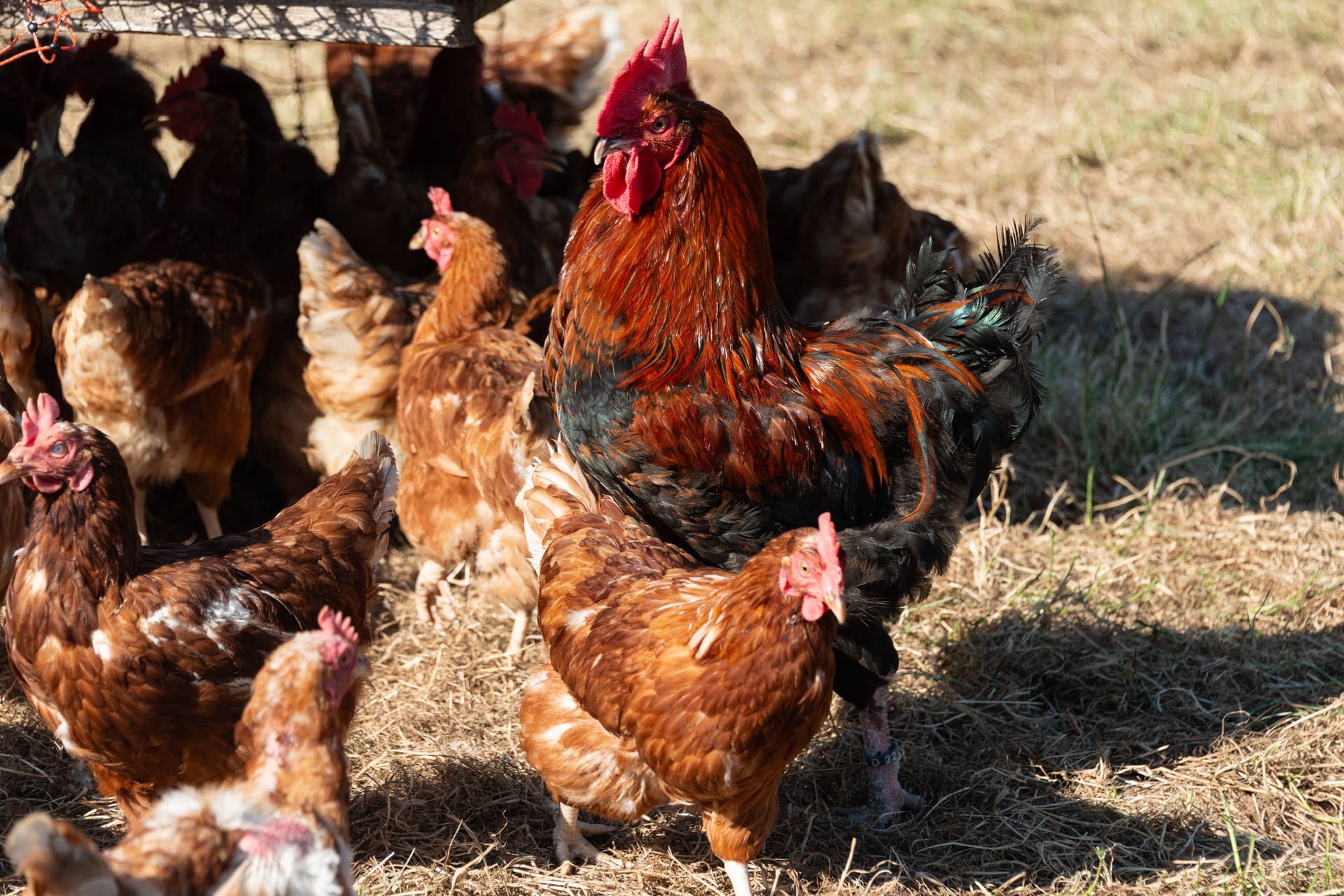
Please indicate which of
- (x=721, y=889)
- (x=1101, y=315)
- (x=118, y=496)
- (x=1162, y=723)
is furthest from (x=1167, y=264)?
(x=118, y=496)

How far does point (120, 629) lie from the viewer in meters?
2.77

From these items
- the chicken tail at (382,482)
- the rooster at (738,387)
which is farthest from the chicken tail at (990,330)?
the chicken tail at (382,482)

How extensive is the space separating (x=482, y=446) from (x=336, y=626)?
152 cm

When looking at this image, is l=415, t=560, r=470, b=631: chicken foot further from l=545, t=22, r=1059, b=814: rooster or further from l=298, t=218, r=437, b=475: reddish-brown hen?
l=545, t=22, r=1059, b=814: rooster

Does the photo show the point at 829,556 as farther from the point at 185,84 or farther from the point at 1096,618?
the point at 185,84

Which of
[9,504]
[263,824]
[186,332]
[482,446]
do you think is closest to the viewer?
[263,824]

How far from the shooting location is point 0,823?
336 centimetres

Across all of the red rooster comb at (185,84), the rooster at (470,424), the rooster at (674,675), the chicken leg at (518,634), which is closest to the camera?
the rooster at (674,675)

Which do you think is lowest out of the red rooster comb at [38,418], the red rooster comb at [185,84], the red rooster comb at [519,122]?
the red rooster comb at [38,418]

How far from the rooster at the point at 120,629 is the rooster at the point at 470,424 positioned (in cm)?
109

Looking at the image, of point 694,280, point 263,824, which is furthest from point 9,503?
point 694,280

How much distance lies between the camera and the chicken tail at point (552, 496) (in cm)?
345

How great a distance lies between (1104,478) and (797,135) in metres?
4.01

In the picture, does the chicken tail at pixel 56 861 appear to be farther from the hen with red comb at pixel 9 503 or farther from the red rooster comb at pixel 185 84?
the red rooster comb at pixel 185 84
